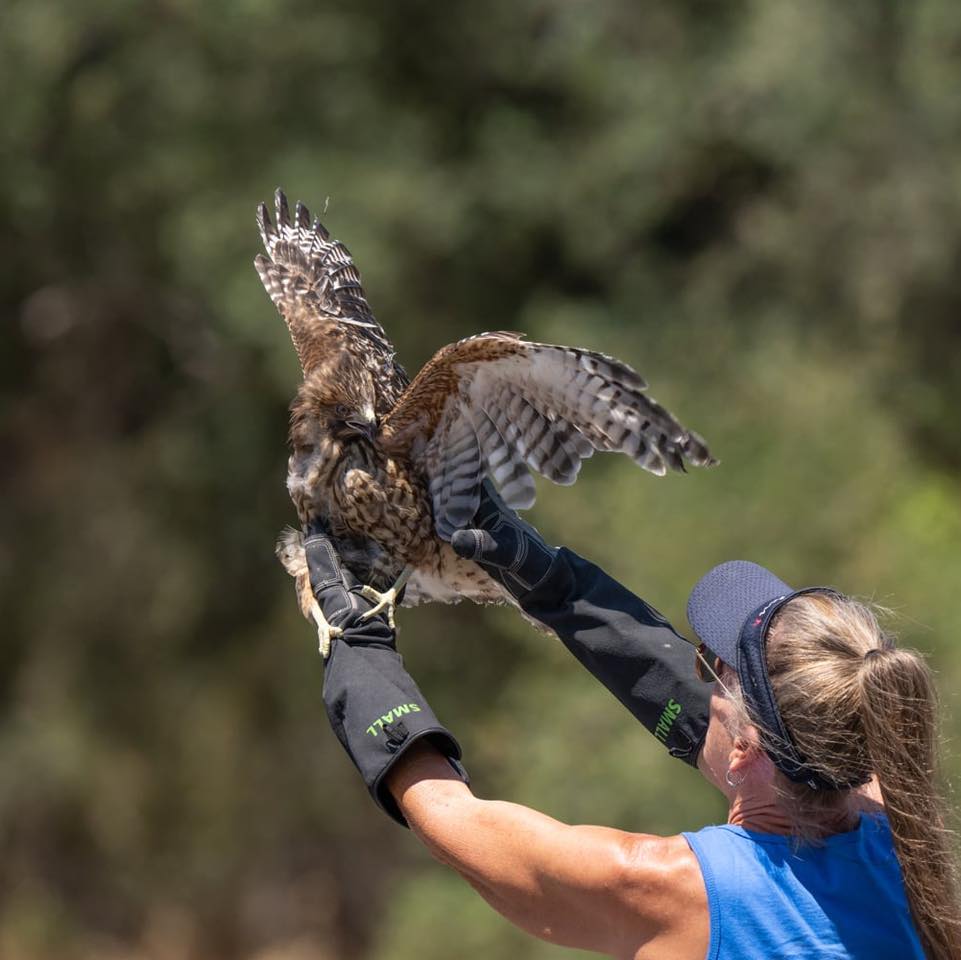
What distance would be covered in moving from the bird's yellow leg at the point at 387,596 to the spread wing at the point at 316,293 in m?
0.65

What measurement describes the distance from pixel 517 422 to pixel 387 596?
0.50 meters

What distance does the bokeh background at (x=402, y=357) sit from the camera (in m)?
8.64

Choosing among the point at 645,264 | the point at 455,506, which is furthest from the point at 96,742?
the point at 455,506

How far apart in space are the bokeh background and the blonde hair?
5009 mm

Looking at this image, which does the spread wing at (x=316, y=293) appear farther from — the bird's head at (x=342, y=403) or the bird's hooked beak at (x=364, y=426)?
the bird's hooked beak at (x=364, y=426)

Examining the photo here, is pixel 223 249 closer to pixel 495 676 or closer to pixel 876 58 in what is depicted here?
pixel 495 676

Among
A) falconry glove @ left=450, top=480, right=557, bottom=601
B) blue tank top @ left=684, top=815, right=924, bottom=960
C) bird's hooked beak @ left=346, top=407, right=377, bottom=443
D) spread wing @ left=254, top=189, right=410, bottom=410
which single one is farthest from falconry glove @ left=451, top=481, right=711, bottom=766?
spread wing @ left=254, top=189, right=410, bottom=410

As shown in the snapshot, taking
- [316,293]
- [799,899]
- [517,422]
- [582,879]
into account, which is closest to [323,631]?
[517,422]

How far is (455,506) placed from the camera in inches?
135

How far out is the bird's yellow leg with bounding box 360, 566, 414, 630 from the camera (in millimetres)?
3002

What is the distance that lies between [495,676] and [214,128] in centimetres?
439

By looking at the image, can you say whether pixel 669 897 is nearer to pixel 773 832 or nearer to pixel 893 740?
pixel 773 832

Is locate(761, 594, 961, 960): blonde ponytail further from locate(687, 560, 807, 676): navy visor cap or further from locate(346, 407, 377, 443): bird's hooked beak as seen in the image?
locate(346, 407, 377, 443): bird's hooked beak

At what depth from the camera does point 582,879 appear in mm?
2086
